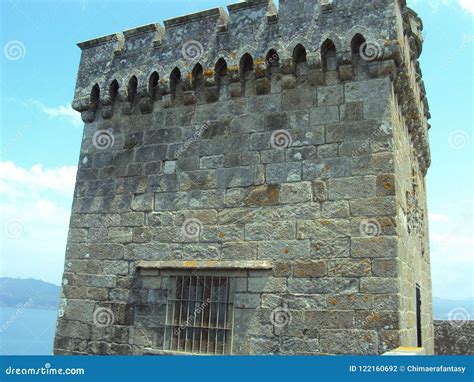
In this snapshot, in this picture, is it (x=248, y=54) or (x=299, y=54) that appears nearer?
(x=299, y=54)

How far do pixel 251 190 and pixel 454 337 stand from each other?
26.1ft

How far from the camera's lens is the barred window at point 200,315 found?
5422 millimetres

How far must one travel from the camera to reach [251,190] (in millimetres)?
5707

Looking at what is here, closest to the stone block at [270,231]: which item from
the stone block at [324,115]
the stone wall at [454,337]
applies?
the stone block at [324,115]

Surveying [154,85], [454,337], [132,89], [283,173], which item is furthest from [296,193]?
[454,337]

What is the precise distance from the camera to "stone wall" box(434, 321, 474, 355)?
10.5 m

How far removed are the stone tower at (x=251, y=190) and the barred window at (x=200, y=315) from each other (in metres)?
0.02

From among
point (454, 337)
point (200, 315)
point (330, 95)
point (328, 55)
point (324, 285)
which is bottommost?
point (454, 337)

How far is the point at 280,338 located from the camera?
5.11 metres

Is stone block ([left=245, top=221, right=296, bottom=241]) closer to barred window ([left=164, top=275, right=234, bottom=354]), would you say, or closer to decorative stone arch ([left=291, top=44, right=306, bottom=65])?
barred window ([left=164, top=275, right=234, bottom=354])

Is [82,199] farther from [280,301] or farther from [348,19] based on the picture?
[348,19]

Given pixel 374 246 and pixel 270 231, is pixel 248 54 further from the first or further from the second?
pixel 374 246

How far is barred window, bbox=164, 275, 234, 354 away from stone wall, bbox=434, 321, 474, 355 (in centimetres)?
752

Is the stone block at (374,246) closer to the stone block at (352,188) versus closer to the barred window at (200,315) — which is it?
the stone block at (352,188)
